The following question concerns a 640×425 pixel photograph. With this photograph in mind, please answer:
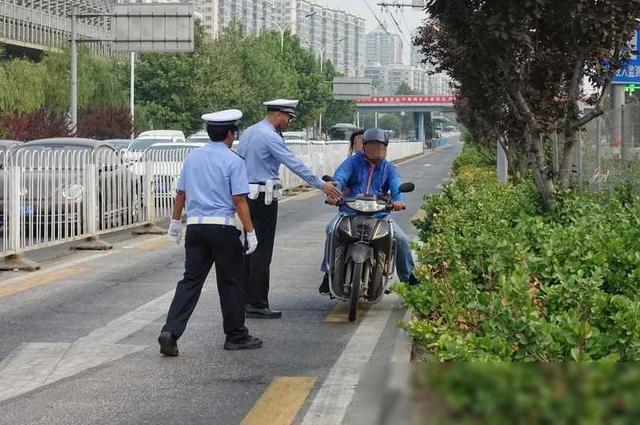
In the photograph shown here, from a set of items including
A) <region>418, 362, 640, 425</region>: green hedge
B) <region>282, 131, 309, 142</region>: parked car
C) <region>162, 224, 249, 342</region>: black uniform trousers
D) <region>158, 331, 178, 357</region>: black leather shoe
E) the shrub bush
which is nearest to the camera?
<region>418, 362, 640, 425</region>: green hedge

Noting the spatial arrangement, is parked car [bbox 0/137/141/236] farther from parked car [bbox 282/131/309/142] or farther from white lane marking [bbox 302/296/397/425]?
parked car [bbox 282/131/309/142]

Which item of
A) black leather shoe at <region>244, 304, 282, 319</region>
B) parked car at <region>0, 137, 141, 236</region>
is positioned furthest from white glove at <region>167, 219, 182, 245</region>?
parked car at <region>0, 137, 141, 236</region>

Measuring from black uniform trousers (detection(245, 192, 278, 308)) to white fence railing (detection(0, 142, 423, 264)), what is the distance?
481 centimetres

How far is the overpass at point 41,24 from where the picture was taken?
237ft

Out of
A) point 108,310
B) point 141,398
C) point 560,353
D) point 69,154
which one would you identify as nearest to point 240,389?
point 141,398

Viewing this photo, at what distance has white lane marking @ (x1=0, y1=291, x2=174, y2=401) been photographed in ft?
22.6

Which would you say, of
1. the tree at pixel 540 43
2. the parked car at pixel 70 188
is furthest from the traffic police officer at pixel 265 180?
the parked car at pixel 70 188

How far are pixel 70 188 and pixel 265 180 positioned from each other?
674 cm

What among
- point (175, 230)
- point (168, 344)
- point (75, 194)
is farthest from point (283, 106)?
point (75, 194)

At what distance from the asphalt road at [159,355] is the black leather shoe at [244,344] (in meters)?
0.09

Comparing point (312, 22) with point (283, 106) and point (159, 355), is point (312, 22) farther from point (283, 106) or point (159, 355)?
point (159, 355)

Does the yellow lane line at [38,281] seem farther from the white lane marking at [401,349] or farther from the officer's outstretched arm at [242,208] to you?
the white lane marking at [401,349]

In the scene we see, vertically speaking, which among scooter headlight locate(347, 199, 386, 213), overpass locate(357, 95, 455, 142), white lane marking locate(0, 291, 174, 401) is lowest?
white lane marking locate(0, 291, 174, 401)

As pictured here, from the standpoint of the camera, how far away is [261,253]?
30.9ft
